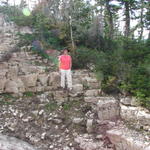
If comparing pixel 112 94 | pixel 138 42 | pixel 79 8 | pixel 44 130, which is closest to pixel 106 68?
pixel 112 94

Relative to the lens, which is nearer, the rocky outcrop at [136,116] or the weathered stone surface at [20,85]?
the rocky outcrop at [136,116]

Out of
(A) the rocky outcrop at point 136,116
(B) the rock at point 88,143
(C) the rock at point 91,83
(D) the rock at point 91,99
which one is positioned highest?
(C) the rock at point 91,83

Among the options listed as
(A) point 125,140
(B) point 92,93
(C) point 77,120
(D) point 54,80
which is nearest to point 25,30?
(D) point 54,80

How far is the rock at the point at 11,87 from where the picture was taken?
286 inches

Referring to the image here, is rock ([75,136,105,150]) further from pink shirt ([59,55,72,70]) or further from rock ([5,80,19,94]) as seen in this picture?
rock ([5,80,19,94])

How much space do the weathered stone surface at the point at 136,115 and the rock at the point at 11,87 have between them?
11.5 feet

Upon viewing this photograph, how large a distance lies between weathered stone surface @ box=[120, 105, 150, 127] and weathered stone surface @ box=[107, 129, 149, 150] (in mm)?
481

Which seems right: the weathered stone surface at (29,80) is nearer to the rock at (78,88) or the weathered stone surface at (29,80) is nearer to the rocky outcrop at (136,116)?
the rock at (78,88)

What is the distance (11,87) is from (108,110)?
3.31 meters

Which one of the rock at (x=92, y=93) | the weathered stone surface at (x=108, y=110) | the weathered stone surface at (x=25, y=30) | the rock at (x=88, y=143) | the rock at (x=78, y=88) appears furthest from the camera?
the weathered stone surface at (x=25, y=30)

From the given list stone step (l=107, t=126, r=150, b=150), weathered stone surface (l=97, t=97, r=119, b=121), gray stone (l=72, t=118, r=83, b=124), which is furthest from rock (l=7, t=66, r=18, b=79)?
stone step (l=107, t=126, r=150, b=150)

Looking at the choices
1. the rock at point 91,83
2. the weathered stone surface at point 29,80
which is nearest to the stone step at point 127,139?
the rock at point 91,83

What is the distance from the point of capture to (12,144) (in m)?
5.02

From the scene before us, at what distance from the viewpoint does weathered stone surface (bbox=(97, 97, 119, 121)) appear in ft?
19.5
